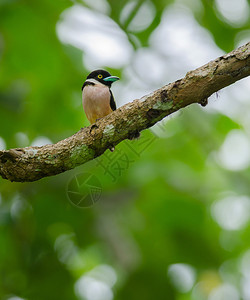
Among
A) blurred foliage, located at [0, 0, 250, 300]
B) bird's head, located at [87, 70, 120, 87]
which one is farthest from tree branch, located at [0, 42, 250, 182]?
blurred foliage, located at [0, 0, 250, 300]

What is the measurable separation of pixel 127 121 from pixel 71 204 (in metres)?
3.09

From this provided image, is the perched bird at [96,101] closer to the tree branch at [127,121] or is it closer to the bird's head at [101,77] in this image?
the bird's head at [101,77]

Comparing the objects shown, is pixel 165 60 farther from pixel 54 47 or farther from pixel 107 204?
pixel 107 204

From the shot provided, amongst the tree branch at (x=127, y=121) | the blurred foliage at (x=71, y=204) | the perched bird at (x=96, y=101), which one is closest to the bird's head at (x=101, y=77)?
the perched bird at (x=96, y=101)

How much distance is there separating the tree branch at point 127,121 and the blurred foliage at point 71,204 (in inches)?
90.6

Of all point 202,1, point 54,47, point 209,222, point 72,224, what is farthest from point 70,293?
point 202,1

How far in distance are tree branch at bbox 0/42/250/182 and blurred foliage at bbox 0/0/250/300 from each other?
2.30 m

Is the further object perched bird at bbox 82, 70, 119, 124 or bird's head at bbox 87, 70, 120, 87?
bird's head at bbox 87, 70, 120, 87

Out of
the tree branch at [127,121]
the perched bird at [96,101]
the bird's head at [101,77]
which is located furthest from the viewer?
the bird's head at [101,77]

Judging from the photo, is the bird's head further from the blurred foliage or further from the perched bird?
the blurred foliage

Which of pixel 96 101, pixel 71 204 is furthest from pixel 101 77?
pixel 71 204

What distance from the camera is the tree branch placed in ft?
11.9

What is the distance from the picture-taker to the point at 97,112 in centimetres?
550

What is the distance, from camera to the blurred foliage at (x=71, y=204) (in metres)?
6.62
